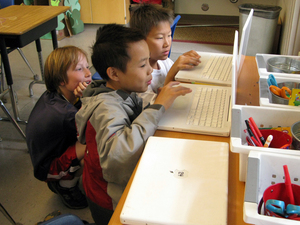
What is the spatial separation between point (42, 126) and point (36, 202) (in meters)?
0.50

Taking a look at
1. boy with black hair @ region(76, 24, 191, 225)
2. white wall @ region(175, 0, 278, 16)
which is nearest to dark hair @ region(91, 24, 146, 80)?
boy with black hair @ region(76, 24, 191, 225)

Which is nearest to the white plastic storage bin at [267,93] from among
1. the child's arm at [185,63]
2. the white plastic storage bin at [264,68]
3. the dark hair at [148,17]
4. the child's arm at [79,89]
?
the white plastic storage bin at [264,68]

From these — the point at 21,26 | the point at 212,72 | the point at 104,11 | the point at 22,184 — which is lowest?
the point at 22,184

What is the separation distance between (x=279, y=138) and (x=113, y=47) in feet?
2.10

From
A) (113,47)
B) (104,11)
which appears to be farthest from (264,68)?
(104,11)

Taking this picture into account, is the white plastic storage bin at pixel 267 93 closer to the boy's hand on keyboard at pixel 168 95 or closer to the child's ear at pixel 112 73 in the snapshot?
the boy's hand on keyboard at pixel 168 95

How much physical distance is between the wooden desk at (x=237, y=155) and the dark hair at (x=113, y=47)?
1.05 feet

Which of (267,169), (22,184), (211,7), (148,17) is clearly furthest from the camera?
(211,7)

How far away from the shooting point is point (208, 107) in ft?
3.28

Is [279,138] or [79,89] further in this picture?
[79,89]

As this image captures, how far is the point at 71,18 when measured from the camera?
3939 millimetres

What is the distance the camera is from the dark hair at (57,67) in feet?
4.61

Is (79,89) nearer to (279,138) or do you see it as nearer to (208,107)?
(208,107)

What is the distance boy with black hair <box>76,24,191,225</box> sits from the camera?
0.80 metres
